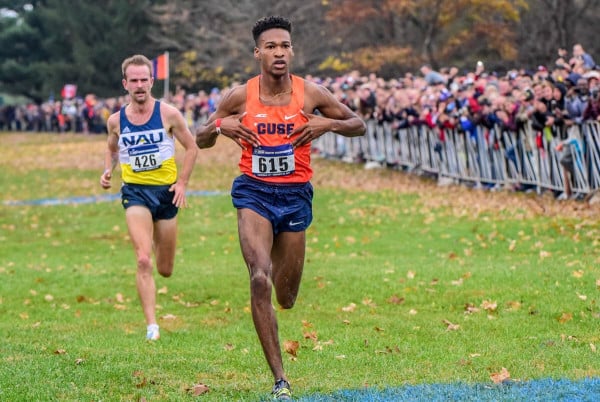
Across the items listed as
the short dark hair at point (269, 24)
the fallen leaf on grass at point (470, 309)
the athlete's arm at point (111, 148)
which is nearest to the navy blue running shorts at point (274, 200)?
the short dark hair at point (269, 24)

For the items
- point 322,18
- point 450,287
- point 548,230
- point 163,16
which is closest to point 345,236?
point 548,230

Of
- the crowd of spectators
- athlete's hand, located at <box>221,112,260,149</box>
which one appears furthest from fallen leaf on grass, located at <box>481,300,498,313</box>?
the crowd of spectators

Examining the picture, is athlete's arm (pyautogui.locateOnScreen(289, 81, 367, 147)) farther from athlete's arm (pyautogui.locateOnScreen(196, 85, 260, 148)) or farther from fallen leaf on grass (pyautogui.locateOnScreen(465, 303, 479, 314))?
fallen leaf on grass (pyautogui.locateOnScreen(465, 303, 479, 314))

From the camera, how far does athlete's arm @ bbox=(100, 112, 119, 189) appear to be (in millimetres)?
10469

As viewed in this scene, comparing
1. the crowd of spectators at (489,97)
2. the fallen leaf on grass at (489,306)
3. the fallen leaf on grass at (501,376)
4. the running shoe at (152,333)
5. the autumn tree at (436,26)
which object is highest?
the autumn tree at (436,26)

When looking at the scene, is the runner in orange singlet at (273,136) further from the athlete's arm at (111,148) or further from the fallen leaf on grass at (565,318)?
the fallen leaf on grass at (565,318)

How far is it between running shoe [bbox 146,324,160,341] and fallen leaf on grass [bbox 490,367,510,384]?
3411 mm

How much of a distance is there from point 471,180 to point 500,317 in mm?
14195

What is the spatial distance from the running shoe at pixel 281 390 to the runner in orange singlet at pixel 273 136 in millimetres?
770

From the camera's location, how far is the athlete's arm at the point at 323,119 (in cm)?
739

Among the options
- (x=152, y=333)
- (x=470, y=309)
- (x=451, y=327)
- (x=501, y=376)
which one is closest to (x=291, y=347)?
(x=152, y=333)

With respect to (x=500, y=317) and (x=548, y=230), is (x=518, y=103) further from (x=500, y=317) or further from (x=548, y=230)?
(x=500, y=317)

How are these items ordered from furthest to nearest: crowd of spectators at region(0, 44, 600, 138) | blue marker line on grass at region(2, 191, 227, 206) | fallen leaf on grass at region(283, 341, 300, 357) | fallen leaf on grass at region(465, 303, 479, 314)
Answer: blue marker line on grass at region(2, 191, 227, 206), crowd of spectators at region(0, 44, 600, 138), fallen leaf on grass at region(465, 303, 479, 314), fallen leaf on grass at region(283, 341, 300, 357)

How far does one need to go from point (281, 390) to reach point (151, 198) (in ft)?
12.6
